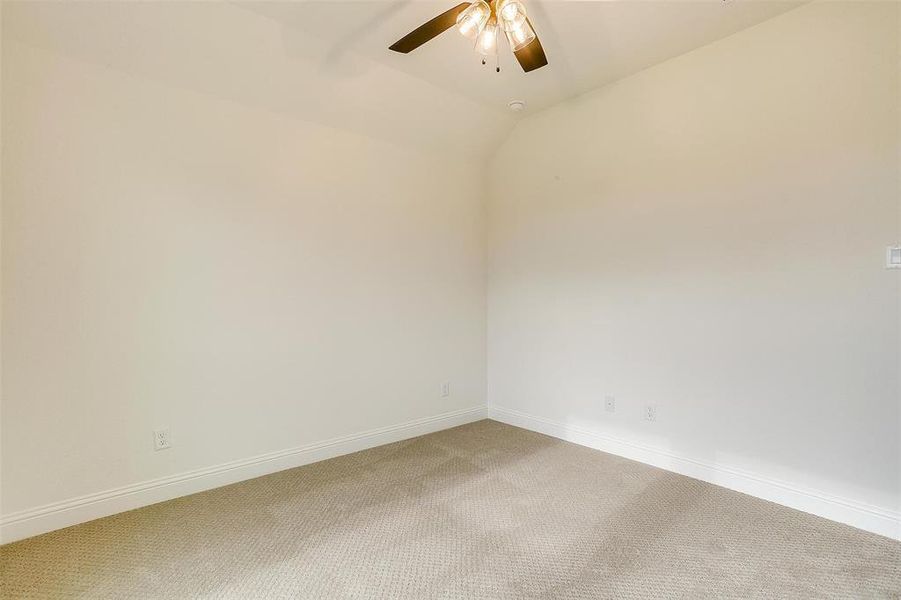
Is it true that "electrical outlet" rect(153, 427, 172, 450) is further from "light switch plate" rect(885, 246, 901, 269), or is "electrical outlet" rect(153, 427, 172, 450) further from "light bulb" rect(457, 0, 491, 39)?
"light switch plate" rect(885, 246, 901, 269)

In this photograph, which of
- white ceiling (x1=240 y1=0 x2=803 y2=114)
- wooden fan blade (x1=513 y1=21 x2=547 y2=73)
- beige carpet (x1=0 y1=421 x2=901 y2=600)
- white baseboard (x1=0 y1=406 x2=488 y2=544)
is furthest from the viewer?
white ceiling (x1=240 y1=0 x2=803 y2=114)

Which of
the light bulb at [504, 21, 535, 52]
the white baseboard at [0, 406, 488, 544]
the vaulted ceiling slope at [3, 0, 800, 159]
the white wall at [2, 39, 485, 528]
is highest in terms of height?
the vaulted ceiling slope at [3, 0, 800, 159]

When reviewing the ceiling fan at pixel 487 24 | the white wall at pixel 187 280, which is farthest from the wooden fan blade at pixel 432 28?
the white wall at pixel 187 280

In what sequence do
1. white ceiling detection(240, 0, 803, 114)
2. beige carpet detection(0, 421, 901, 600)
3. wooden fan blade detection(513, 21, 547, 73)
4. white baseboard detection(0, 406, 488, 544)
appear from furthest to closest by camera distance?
white ceiling detection(240, 0, 803, 114), white baseboard detection(0, 406, 488, 544), wooden fan blade detection(513, 21, 547, 73), beige carpet detection(0, 421, 901, 600)

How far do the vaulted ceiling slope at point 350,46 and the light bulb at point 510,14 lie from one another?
64 centimetres

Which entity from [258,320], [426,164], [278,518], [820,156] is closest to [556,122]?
[426,164]

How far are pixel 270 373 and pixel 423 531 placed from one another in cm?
146

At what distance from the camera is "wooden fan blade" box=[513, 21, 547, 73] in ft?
6.46

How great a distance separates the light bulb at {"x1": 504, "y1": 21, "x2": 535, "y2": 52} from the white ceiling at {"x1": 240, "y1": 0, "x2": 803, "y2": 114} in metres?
0.60

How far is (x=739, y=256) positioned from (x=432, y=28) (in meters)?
2.20

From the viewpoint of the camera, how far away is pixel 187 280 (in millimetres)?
2562

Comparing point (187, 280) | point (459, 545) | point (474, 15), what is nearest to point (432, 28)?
point (474, 15)

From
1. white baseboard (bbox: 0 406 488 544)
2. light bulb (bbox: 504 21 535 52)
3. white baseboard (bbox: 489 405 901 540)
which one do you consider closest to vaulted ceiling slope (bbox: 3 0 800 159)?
light bulb (bbox: 504 21 535 52)

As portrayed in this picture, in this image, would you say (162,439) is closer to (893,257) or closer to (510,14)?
(510,14)
